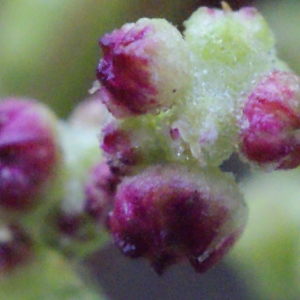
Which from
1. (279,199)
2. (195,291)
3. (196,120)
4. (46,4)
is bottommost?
(195,291)

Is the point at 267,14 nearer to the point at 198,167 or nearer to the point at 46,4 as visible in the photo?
the point at 46,4

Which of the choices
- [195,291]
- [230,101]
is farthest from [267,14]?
[230,101]

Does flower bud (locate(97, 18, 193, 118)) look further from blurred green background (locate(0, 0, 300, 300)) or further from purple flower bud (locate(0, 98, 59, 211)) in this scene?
blurred green background (locate(0, 0, 300, 300))

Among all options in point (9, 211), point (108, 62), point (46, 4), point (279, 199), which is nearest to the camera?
point (108, 62)

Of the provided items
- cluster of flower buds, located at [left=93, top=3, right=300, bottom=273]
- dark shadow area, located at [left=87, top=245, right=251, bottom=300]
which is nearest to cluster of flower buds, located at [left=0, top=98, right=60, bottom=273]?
cluster of flower buds, located at [left=93, top=3, right=300, bottom=273]

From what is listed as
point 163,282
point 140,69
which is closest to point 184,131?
point 140,69

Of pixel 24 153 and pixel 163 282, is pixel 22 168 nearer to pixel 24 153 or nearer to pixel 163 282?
pixel 24 153
